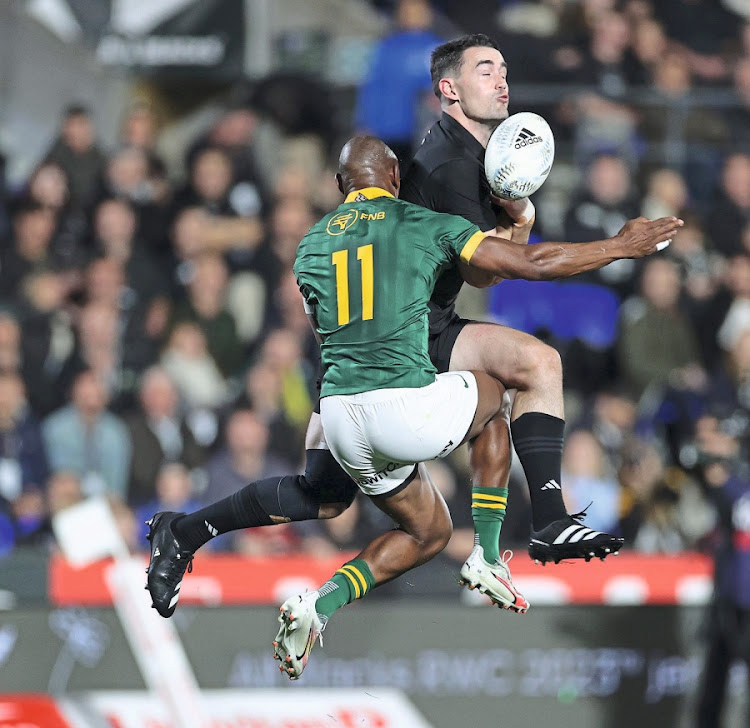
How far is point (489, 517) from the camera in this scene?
20.1 feet

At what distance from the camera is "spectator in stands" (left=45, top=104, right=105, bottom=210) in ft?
37.7

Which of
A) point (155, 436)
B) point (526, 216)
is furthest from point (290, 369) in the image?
point (526, 216)

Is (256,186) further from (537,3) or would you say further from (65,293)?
(537,3)

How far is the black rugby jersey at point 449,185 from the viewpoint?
6.12 meters

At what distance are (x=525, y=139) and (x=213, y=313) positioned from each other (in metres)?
5.47

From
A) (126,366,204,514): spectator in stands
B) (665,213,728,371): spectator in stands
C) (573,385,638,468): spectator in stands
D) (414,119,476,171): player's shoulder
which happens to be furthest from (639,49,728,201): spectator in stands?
(414,119,476,171): player's shoulder

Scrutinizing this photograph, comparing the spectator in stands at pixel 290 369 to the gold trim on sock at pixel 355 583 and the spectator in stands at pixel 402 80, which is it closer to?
the spectator in stands at pixel 402 80

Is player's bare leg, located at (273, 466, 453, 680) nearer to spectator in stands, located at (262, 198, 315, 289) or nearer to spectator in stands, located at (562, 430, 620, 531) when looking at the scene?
spectator in stands, located at (562, 430, 620, 531)

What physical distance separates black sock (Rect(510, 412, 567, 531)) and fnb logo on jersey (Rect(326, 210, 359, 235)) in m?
1.11

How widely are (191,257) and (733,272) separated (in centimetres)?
431

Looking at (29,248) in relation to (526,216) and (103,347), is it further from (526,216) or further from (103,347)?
(526,216)


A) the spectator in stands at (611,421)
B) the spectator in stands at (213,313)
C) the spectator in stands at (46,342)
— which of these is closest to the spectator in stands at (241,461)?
the spectator in stands at (213,313)

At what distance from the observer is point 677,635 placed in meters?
9.56

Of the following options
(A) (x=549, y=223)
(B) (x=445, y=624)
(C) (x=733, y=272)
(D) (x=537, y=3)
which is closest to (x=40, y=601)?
(B) (x=445, y=624)
